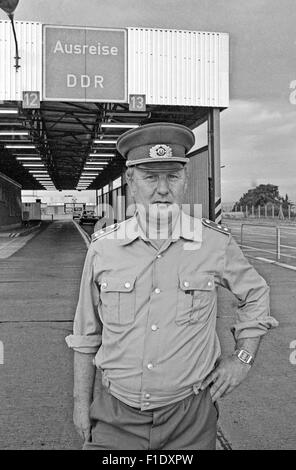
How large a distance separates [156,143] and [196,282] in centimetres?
58

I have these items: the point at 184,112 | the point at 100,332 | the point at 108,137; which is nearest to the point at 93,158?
the point at 108,137

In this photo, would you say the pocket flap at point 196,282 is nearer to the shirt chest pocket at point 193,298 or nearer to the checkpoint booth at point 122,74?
the shirt chest pocket at point 193,298

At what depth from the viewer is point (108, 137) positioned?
25016mm

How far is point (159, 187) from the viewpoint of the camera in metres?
2.21

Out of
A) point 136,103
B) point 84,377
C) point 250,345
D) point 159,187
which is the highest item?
point 136,103

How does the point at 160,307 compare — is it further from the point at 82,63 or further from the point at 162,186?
the point at 82,63

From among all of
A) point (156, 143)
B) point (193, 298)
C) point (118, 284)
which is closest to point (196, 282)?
point (193, 298)

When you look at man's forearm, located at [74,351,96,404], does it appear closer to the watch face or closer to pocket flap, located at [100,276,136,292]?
pocket flap, located at [100,276,136,292]

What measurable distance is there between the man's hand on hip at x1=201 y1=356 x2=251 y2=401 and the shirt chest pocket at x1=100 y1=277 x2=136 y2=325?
15.4 inches

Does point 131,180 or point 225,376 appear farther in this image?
point 131,180

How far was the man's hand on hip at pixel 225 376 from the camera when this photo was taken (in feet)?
7.15

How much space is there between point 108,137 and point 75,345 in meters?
23.3

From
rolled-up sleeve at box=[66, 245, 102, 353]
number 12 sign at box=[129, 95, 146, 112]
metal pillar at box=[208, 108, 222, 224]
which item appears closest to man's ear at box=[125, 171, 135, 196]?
rolled-up sleeve at box=[66, 245, 102, 353]

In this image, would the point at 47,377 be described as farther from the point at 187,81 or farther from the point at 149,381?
the point at 187,81
